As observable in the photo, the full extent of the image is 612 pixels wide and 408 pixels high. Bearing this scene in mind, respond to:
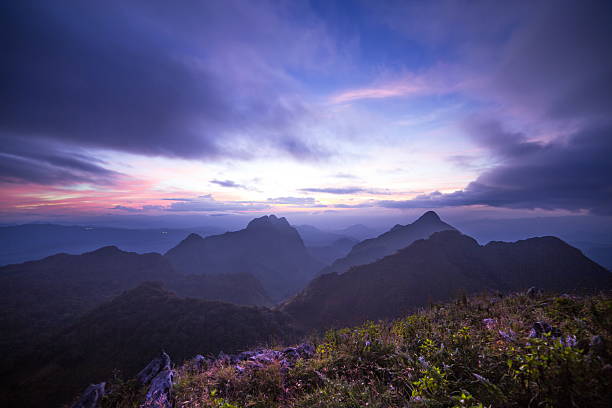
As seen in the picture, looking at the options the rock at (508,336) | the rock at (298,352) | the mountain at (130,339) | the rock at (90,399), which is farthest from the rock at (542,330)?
the mountain at (130,339)

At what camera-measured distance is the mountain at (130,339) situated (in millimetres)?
34750

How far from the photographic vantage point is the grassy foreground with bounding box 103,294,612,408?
278cm

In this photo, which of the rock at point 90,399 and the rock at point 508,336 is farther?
the rock at point 90,399

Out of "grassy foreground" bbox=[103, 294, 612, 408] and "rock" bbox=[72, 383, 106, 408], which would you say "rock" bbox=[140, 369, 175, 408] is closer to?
"grassy foreground" bbox=[103, 294, 612, 408]

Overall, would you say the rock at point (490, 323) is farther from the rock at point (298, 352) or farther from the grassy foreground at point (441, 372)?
the rock at point (298, 352)

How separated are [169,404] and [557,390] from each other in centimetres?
678

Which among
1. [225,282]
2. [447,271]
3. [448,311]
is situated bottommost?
[225,282]

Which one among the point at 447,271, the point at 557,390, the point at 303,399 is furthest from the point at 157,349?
the point at 447,271

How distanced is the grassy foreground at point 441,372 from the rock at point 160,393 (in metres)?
0.22

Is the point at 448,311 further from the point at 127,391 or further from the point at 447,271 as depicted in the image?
the point at 447,271

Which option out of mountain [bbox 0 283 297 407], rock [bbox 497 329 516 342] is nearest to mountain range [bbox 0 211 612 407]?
mountain [bbox 0 283 297 407]

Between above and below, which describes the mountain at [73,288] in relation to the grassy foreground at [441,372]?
below

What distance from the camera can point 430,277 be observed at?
68.8 m

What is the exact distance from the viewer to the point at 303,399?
416cm
